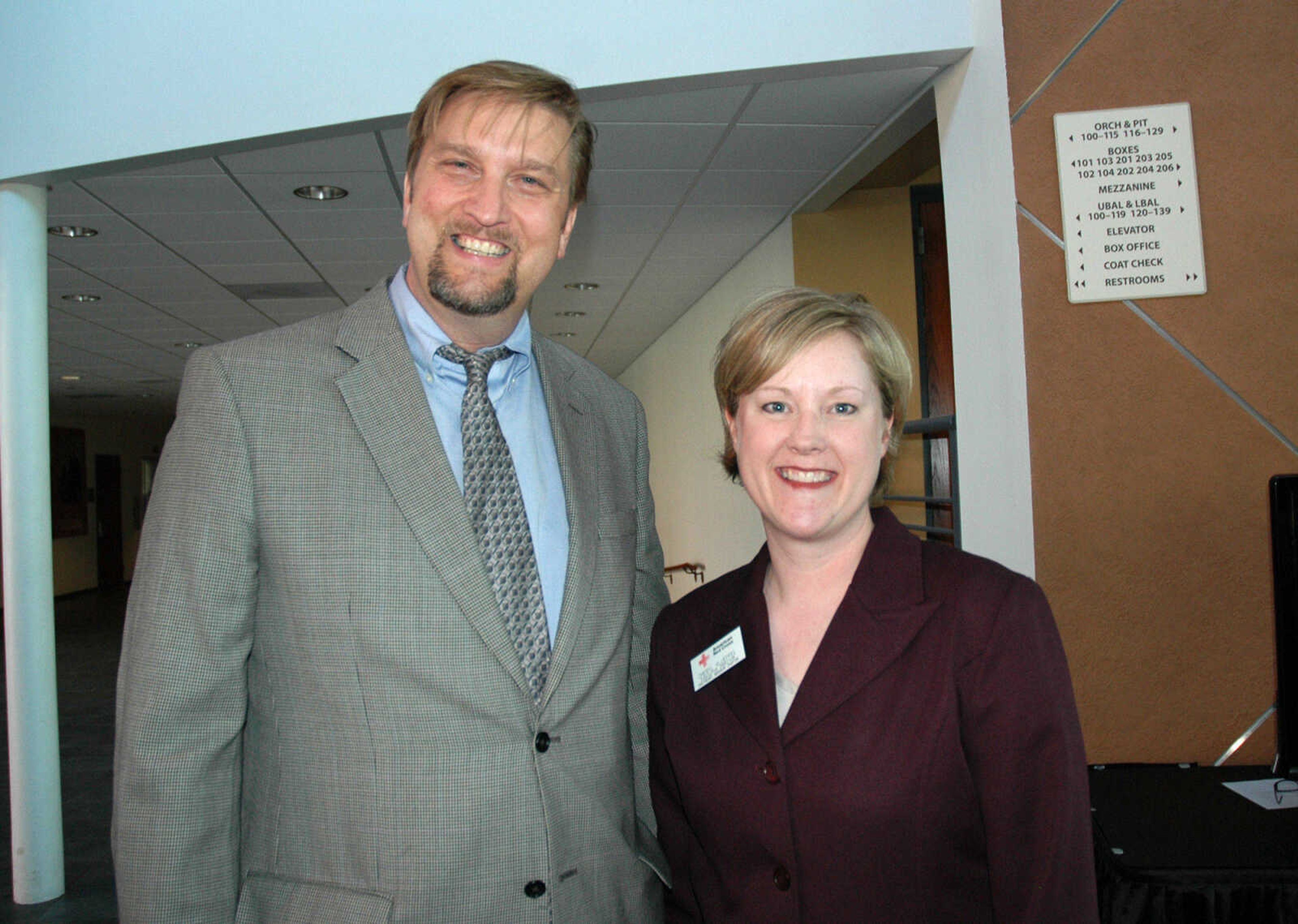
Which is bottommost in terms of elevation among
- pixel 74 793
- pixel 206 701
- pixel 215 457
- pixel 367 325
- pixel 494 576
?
pixel 74 793

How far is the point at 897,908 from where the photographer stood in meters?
1.25

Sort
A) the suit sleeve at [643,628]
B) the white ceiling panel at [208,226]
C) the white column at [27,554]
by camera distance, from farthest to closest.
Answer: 1. the white ceiling panel at [208,226]
2. the white column at [27,554]
3. the suit sleeve at [643,628]

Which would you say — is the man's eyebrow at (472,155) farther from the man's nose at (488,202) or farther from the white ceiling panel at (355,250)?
the white ceiling panel at (355,250)

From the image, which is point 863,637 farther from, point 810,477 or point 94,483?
point 94,483

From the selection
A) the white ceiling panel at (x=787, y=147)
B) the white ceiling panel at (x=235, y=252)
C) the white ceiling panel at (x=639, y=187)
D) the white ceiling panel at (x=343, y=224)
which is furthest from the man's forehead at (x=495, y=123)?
the white ceiling panel at (x=235, y=252)

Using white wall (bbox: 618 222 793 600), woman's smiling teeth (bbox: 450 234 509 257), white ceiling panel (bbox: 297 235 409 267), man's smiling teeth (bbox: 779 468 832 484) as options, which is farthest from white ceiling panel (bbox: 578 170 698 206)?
man's smiling teeth (bbox: 779 468 832 484)

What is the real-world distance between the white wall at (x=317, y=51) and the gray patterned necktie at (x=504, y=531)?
2054 mm

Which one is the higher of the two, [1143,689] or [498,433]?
[498,433]

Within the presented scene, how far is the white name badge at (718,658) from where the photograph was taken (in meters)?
1.44

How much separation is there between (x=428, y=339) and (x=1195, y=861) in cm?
157

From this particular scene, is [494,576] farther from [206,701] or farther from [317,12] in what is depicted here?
[317,12]

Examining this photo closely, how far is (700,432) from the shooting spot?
7758mm

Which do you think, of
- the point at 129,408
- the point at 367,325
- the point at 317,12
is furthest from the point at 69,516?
the point at 367,325

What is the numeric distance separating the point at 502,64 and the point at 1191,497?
2064mm
